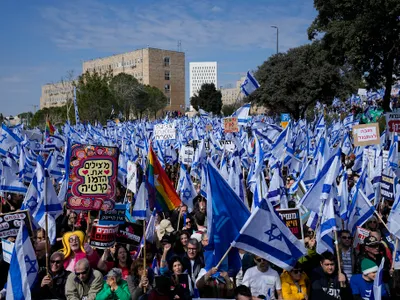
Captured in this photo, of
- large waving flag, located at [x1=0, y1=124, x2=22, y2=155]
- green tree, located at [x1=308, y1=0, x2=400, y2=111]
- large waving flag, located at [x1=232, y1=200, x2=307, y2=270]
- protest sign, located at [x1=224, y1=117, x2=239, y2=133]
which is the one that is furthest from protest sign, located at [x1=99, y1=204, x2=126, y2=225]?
green tree, located at [x1=308, y1=0, x2=400, y2=111]

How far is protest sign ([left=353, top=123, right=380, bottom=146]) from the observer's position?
10555 millimetres

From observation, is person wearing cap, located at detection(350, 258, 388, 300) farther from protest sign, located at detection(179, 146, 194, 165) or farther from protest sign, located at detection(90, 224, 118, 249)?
protest sign, located at detection(179, 146, 194, 165)

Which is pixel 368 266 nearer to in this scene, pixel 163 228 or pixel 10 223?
pixel 163 228

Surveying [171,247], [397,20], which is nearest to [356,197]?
[171,247]

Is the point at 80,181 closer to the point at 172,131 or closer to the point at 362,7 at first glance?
the point at 172,131

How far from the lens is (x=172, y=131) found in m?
16.7

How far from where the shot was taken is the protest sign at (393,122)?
12.2 metres

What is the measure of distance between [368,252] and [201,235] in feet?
8.54

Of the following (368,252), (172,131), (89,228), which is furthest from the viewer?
(172,131)

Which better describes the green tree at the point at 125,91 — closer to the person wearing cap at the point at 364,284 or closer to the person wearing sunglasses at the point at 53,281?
the person wearing sunglasses at the point at 53,281

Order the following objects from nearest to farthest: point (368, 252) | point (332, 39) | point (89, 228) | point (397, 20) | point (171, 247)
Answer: point (368, 252) < point (171, 247) < point (89, 228) < point (397, 20) < point (332, 39)

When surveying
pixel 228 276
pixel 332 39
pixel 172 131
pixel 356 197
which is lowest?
pixel 228 276

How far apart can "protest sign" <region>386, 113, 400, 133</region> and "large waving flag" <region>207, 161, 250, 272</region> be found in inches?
297

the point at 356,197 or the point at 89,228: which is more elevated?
the point at 356,197
